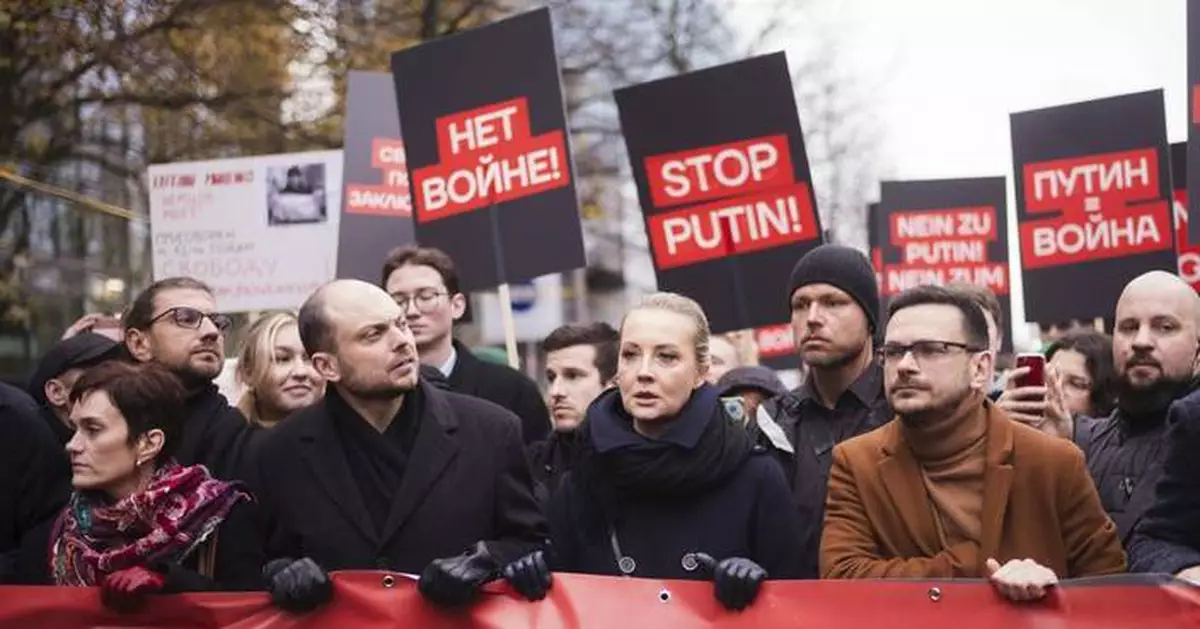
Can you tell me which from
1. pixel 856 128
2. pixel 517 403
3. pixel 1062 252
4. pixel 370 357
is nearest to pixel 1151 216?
pixel 1062 252

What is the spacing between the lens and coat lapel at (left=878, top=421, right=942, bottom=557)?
14.6 feet

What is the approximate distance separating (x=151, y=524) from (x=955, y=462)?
2.16 m

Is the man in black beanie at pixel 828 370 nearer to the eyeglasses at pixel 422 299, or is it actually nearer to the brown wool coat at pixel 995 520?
the brown wool coat at pixel 995 520

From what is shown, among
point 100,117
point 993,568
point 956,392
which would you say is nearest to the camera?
point 993,568

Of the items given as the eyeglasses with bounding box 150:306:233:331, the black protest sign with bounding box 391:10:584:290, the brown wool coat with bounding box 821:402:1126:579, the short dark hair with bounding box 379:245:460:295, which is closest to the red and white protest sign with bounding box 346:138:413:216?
the black protest sign with bounding box 391:10:584:290

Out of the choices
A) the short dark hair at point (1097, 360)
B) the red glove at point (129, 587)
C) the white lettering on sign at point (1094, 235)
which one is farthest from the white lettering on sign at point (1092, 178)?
the red glove at point (129, 587)

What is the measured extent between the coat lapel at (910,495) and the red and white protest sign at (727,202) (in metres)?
2.99

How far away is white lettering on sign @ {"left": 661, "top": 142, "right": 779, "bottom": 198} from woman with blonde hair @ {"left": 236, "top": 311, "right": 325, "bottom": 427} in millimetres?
2223

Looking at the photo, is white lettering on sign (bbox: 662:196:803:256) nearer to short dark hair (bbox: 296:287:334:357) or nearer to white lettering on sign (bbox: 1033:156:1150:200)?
white lettering on sign (bbox: 1033:156:1150:200)

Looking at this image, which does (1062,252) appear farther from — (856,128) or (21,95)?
→ (856,128)

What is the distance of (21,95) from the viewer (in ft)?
54.3

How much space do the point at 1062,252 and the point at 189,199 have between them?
17.8 ft

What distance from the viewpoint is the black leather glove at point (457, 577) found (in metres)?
4.33

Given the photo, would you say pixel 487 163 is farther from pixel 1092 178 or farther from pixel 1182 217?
pixel 1182 217
